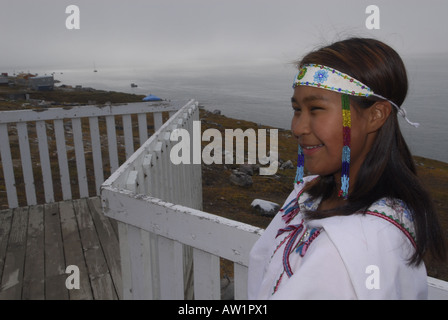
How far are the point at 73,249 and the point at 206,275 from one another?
7.21 feet

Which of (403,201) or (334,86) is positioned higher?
(334,86)

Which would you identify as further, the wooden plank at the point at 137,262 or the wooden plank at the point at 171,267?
the wooden plank at the point at 137,262

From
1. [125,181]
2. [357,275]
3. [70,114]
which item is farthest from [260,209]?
[357,275]

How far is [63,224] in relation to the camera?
405 centimetres

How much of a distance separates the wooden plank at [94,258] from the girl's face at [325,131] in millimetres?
2156

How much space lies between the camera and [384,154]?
1315mm

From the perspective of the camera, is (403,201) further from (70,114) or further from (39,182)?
(39,182)

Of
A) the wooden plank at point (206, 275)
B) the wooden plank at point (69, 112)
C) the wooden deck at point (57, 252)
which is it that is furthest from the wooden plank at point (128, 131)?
the wooden plank at point (206, 275)

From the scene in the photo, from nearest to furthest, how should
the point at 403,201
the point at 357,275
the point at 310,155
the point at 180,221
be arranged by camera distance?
1. the point at 357,275
2. the point at 403,201
3. the point at 310,155
4. the point at 180,221

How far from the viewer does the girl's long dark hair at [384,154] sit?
1.22 m

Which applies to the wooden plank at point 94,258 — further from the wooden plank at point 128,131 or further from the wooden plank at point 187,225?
the wooden plank at point 128,131

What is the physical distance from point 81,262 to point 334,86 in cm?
282

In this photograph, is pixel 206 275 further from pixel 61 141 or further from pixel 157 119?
pixel 157 119

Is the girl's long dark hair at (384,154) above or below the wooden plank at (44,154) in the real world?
above
